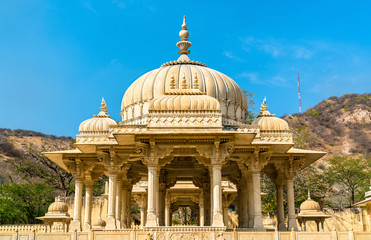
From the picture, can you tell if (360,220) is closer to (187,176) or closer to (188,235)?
(187,176)

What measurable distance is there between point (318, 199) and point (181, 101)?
26.6 m

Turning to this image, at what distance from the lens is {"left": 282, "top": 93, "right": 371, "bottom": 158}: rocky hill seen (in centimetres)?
6838

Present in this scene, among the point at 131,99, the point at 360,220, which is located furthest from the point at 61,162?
Answer: the point at 360,220

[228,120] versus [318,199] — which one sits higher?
[228,120]

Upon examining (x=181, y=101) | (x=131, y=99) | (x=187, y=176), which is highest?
(x=131, y=99)

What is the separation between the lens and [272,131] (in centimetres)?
2089

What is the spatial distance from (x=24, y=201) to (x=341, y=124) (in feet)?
182

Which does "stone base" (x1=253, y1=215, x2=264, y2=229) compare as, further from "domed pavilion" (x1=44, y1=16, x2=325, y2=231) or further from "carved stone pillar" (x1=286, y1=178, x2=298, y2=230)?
"carved stone pillar" (x1=286, y1=178, x2=298, y2=230)

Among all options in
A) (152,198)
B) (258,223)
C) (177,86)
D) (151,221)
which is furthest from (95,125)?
(258,223)

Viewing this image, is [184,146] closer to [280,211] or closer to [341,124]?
[280,211]

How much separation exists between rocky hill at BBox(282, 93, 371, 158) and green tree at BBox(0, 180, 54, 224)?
40.0 metres

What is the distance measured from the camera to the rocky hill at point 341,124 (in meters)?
68.4

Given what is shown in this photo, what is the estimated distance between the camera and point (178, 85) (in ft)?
75.7

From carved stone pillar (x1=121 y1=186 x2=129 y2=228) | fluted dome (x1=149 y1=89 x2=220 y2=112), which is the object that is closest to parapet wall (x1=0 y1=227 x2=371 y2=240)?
fluted dome (x1=149 y1=89 x2=220 y2=112)
